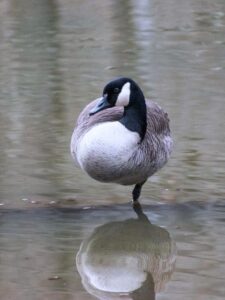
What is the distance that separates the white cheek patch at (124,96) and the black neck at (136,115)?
48mm

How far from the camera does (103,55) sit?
1417cm

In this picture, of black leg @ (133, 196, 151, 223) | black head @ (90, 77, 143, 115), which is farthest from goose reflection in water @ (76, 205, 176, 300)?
black head @ (90, 77, 143, 115)

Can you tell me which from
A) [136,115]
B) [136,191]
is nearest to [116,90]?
[136,115]

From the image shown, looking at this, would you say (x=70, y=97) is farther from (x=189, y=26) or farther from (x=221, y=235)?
(x=189, y=26)

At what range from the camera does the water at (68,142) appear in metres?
6.55

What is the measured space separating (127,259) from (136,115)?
124cm

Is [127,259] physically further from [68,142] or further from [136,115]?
[68,142]

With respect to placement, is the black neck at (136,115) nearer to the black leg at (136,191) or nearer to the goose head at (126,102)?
the goose head at (126,102)

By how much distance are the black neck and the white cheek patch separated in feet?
0.16

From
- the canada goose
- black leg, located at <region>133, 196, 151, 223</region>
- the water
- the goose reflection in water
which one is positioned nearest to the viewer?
the goose reflection in water

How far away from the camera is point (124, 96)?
7430 mm

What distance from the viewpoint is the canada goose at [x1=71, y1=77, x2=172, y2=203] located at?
286 inches

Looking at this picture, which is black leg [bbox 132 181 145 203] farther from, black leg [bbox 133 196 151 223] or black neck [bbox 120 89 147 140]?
black neck [bbox 120 89 147 140]

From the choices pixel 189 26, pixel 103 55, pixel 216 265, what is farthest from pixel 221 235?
pixel 189 26
